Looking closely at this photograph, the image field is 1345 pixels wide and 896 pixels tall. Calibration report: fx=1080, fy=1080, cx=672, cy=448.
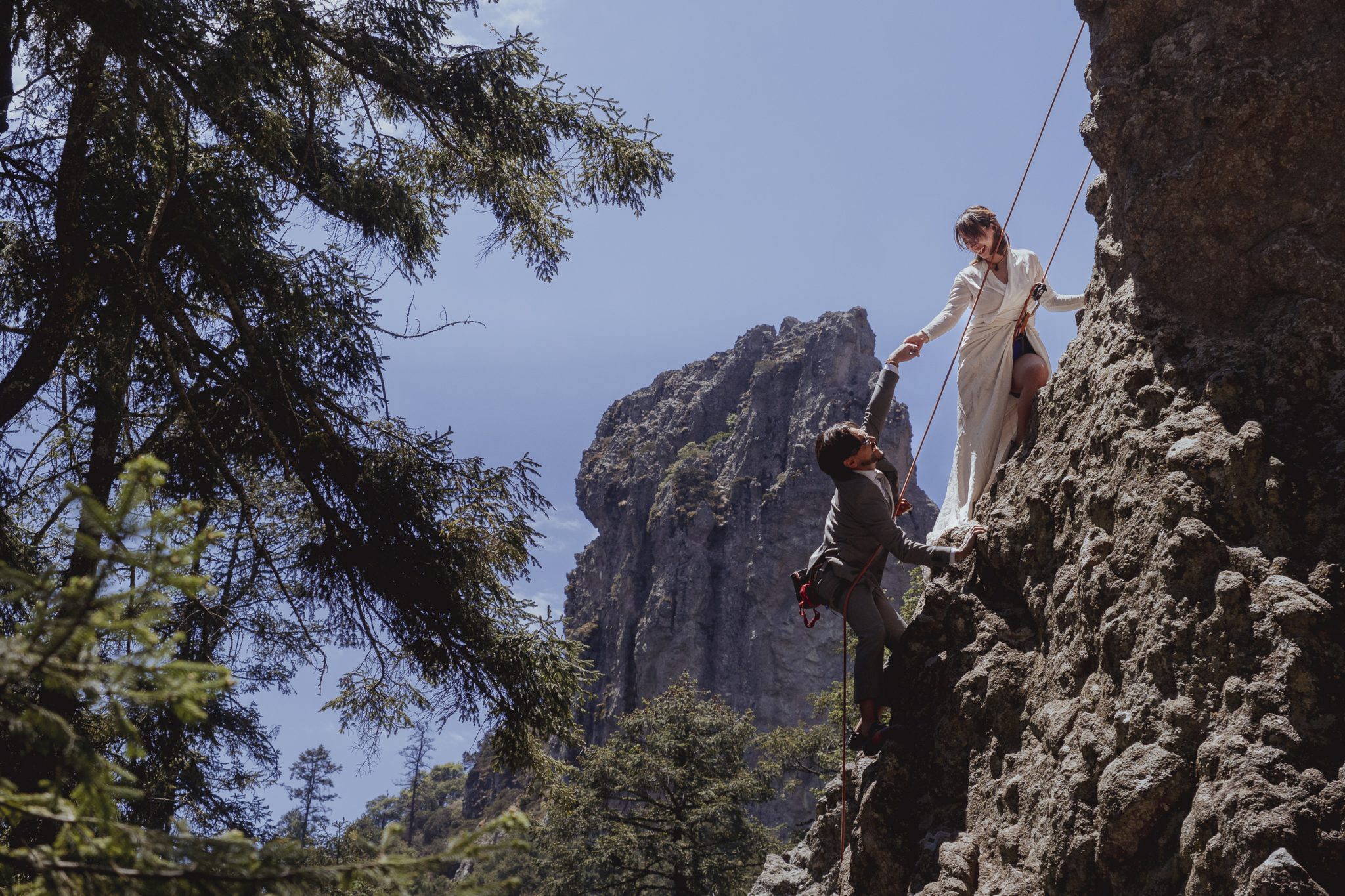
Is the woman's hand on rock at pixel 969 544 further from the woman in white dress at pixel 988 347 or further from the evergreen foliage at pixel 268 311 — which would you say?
the evergreen foliage at pixel 268 311

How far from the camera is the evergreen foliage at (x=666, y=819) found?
729 inches

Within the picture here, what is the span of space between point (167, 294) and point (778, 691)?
48.7 m

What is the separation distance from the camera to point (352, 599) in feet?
26.2

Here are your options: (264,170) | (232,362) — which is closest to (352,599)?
(232,362)

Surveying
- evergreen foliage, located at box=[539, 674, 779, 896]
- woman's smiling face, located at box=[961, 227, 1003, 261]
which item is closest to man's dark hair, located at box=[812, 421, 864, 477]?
woman's smiling face, located at box=[961, 227, 1003, 261]

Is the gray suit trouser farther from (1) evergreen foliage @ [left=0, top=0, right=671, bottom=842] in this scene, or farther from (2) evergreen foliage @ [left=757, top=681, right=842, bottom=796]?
(2) evergreen foliage @ [left=757, top=681, right=842, bottom=796]

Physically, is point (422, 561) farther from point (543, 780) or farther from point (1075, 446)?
point (1075, 446)

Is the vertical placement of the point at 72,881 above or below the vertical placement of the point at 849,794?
below

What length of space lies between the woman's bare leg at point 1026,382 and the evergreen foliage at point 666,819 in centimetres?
1295

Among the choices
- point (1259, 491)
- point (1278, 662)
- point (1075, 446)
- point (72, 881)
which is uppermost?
point (1075, 446)

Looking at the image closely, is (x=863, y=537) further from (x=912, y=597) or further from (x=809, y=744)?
(x=809, y=744)

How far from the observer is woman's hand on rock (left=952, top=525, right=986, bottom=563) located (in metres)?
5.14

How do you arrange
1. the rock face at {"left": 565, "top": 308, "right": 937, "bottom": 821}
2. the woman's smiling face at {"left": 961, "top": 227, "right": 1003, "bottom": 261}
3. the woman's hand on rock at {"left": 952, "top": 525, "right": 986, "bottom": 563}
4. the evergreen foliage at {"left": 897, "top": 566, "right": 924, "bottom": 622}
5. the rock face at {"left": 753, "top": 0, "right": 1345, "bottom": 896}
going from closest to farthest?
the rock face at {"left": 753, "top": 0, "right": 1345, "bottom": 896} < the woman's hand on rock at {"left": 952, "top": 525, "right": 986, "bottom": 563} < the woman's smiling face at {"left": 961, "top": 227, "right": 1003, "bottom": 261} < the evergreen foliage at {"left": 897, "top": 566, "right": 924, "bottom": 622} < the rock face at {"left": 565, "top": 308, "right": 937, "bottom": 821}

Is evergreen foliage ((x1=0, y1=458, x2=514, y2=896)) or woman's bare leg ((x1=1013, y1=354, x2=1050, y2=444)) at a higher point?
woman's bare leg ((x1=1013, y1=354, x2=1050, y2=444))
